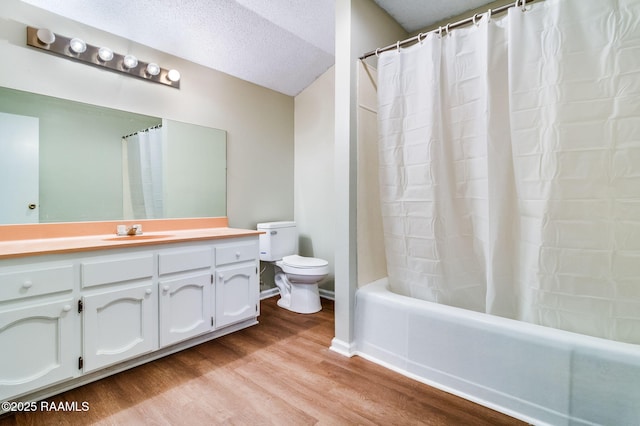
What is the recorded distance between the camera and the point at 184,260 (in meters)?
1.98

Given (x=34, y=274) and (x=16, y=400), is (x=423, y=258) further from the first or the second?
(x=16, y=400)

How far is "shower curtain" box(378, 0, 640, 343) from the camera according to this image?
1.25 metres

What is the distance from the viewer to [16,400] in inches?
57.0

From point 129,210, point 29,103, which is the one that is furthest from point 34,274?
point 29,103

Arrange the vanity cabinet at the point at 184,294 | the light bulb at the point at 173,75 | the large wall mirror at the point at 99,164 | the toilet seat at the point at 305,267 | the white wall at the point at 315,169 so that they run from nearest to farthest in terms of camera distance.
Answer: the large wall mirror at the point at 99,164 → the vanity cabinet at the point at 184,294 → the light bulb at the point at 173,75 → the toilet seat at the point at 305,267 → the white wall at the point at 315,169

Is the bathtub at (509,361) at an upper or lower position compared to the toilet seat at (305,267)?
lower

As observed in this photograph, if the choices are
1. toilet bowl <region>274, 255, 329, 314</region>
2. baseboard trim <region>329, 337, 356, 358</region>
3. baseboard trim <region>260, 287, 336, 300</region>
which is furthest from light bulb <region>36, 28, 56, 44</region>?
baseboard trim <region>329, 337, 356, 358</region>

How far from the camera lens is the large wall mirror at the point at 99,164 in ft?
5.78

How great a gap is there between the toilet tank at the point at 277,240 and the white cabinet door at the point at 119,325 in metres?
1.24

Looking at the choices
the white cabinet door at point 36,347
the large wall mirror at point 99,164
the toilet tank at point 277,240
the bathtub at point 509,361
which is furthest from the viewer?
the toilet tank at point 277,240

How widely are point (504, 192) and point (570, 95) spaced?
19.9 inches

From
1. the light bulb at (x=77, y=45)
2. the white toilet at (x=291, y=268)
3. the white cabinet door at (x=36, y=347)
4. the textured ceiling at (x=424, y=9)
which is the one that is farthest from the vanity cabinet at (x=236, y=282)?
the textured ceiling at (x=424, y=9)

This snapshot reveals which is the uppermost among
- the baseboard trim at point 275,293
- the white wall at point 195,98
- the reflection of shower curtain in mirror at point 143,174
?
the white wall at point 195,98

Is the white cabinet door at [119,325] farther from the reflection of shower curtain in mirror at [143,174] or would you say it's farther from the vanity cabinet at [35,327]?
the reflection of shower curtain in mirror at [143,174]
